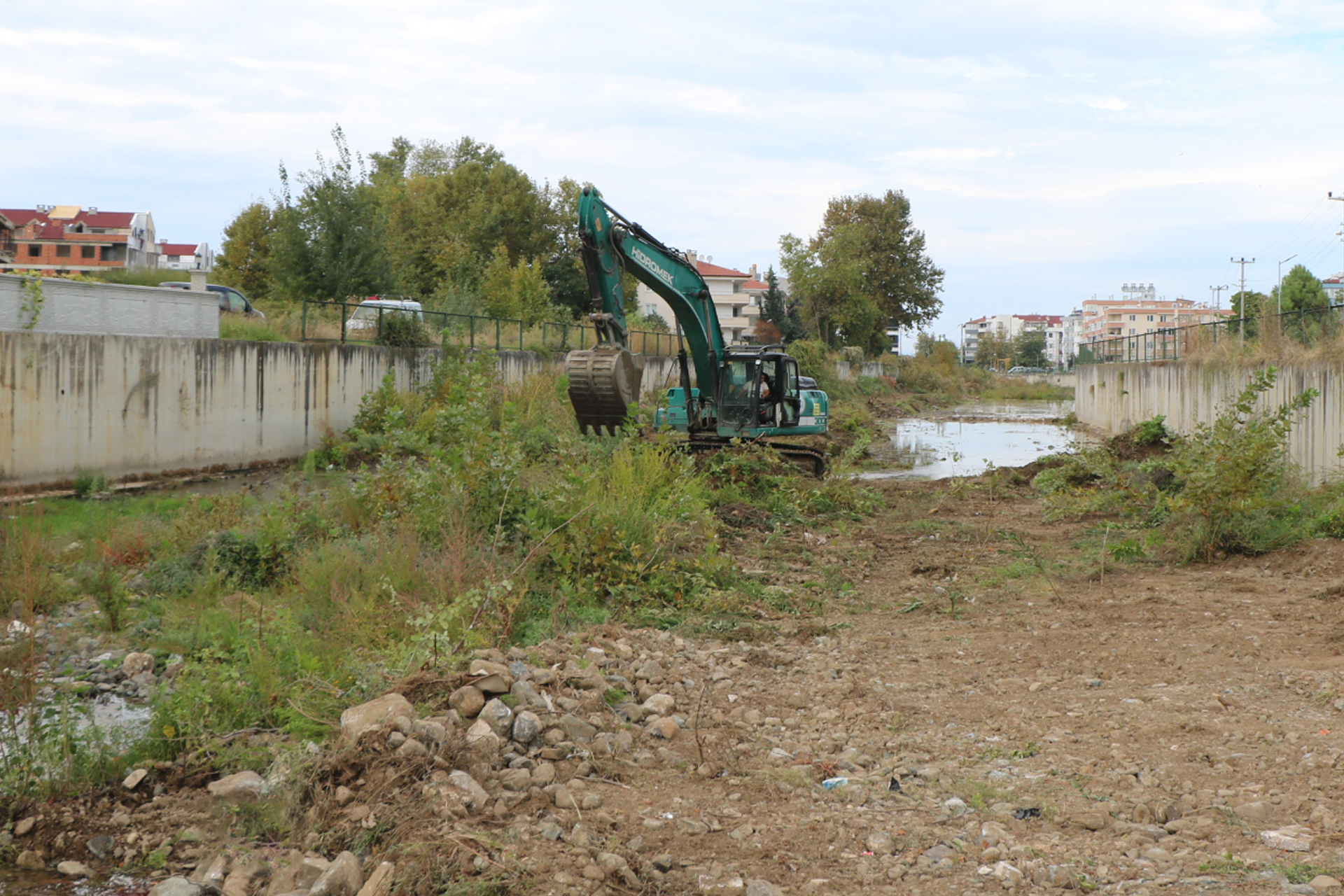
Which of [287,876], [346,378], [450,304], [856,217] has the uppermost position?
[856,217]

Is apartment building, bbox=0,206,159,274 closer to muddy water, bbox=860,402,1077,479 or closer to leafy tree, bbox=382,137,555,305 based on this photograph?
leafy tree, bbox=382,137,555,305

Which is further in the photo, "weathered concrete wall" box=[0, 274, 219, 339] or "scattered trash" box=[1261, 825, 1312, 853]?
"weathered concrete wall" box=[0, 274, 219, 339]

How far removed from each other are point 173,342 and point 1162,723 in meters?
18.2

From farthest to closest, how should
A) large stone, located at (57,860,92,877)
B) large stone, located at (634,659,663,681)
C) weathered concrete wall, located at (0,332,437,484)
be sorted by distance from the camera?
1. weathered concrete wall, located at (0,332,437,484)
2. large stone, located at (634,659,663,681)
3. large stone, located at (57,860,92,877)

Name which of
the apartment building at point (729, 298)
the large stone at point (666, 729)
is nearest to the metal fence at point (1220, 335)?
the large stone at point (666, 729)


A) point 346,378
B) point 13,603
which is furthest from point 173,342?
point 13,603

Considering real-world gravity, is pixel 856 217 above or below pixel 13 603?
above

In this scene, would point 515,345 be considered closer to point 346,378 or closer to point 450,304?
point 450,304

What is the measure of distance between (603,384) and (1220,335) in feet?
54.1

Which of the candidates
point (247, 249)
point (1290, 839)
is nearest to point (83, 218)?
point (247, 249)

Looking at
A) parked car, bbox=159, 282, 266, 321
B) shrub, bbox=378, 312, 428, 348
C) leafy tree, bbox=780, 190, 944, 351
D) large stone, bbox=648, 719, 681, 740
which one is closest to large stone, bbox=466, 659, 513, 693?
large stone, bbox=648, 719, 681, 740

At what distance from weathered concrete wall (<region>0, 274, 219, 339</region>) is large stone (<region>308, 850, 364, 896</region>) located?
1635 centimetres

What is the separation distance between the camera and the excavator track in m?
19.0

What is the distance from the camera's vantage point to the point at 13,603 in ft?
31.8
